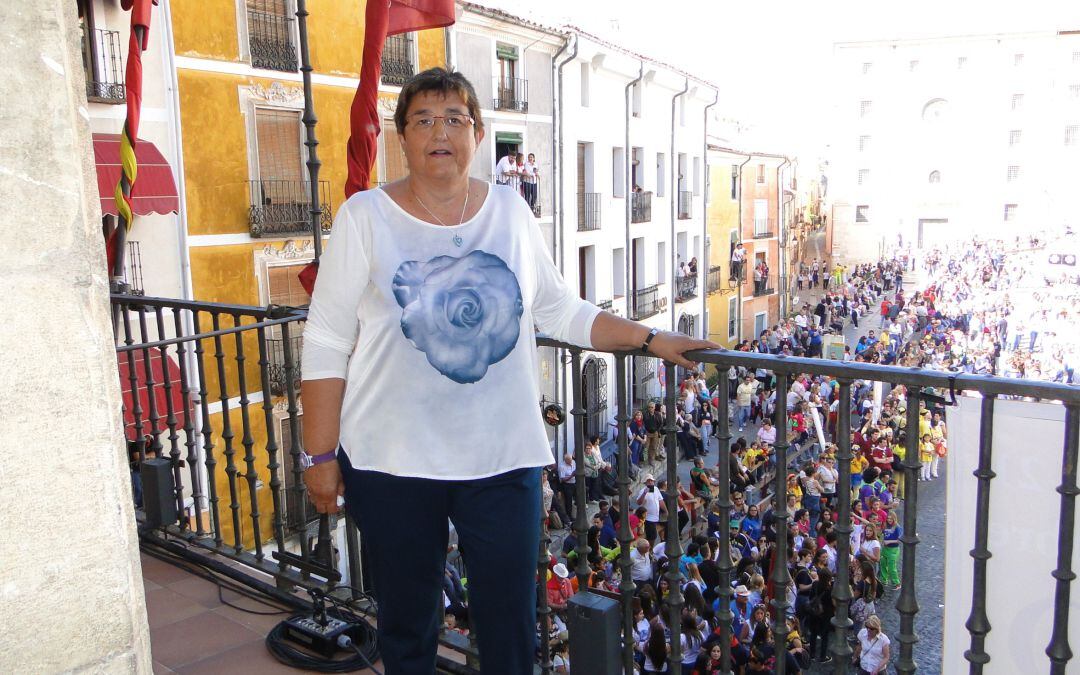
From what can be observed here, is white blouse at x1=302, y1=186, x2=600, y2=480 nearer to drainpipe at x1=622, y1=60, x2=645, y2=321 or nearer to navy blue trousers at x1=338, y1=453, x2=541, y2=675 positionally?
navy blue trousers at x1=338, y1=453, x2=541, y2=675

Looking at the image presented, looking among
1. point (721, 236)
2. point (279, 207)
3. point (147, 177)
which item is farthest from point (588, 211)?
point (147, 177)

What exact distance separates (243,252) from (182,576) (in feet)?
33.0

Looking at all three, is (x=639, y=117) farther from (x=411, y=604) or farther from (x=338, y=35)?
(x=411, y=604)

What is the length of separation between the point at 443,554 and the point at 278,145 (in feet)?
40.7

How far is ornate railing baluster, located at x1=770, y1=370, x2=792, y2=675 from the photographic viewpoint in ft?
7.12

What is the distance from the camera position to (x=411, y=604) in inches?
83.7

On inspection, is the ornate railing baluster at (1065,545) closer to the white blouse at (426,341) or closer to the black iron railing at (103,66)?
the white blouse at (426,341)

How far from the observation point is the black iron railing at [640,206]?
73.7 feet

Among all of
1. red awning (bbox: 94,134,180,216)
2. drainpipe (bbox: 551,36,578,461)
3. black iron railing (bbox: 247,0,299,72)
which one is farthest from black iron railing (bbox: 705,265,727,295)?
red awning (bbox: 94,134,180,216)

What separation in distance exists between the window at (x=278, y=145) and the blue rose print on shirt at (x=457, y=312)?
39.5ft

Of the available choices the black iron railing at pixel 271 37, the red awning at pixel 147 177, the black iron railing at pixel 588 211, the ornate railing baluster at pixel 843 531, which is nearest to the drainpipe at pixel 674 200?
the black iron railing at pixel 588 211

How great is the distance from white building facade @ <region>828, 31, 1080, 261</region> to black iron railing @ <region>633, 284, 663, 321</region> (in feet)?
111

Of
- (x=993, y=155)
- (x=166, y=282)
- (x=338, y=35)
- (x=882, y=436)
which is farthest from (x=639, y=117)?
(x=993, y=155)

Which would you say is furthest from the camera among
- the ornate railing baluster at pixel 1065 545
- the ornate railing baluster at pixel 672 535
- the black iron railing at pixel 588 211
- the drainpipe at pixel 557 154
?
the black iron railing at pixel 588 211
